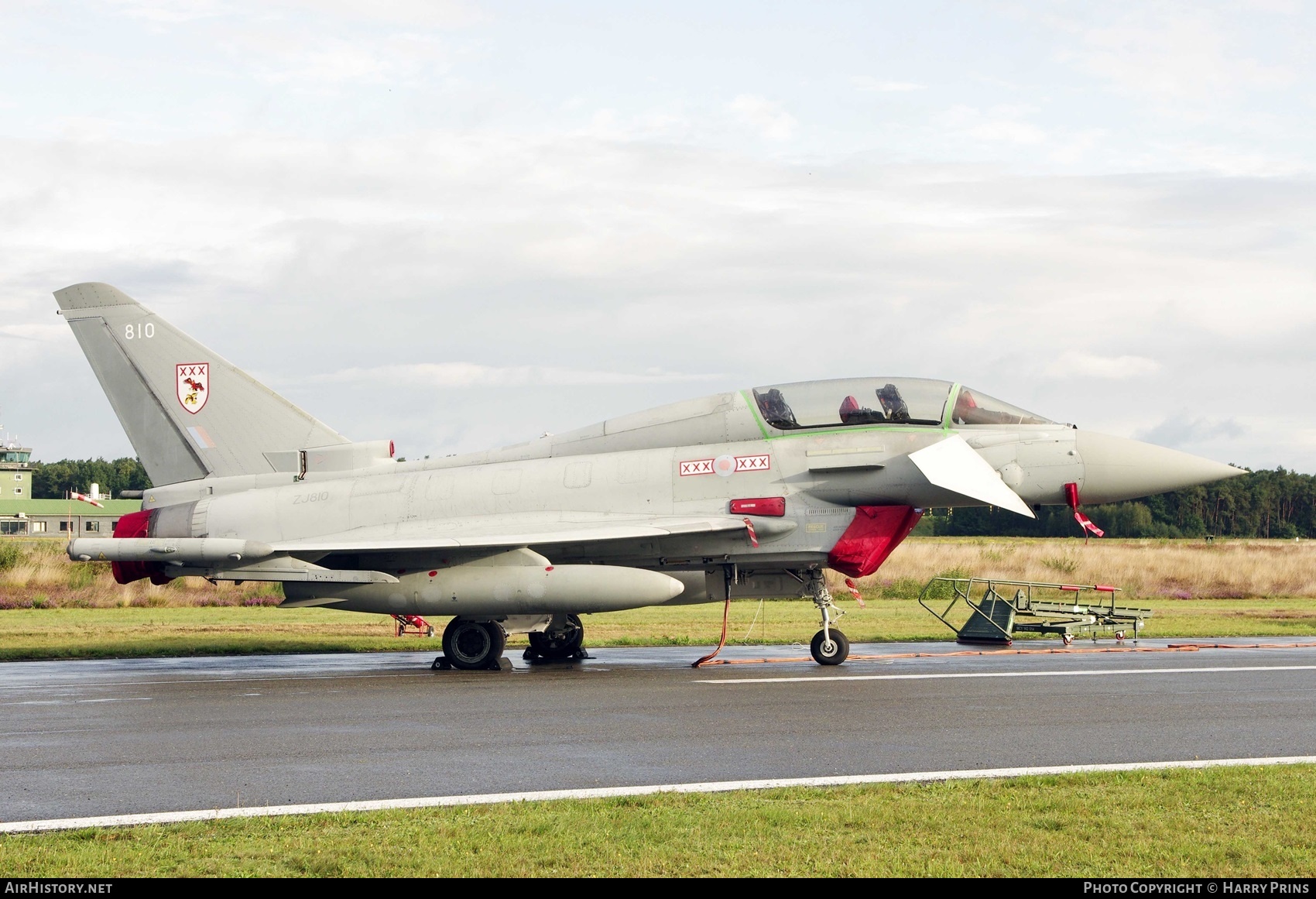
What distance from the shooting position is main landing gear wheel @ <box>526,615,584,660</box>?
17781 millimetres

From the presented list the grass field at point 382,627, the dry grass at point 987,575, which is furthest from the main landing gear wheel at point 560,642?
the dry grass at point 987,575

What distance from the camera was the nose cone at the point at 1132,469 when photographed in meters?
15.7

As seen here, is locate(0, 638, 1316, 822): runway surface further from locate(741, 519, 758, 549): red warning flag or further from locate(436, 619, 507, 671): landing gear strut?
locate(741, 519, 758, 549): red warning flag

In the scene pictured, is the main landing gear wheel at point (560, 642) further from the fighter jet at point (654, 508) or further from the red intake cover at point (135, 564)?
the red intake cover at point (135, 564)

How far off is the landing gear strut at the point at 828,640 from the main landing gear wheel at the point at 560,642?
3681 millimetres

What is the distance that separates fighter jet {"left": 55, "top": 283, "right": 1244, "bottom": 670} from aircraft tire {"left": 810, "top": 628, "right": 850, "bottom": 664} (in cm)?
2

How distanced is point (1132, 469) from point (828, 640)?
14.9 feet

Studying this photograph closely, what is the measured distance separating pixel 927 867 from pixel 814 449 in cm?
1060

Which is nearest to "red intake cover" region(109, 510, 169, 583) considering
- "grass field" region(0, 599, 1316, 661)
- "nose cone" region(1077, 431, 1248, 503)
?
"grass field" region(0, 599, 1316, 661)

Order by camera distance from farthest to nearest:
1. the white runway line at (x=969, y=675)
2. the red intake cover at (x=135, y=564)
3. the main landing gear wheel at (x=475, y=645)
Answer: the red intake cover at (x=135, y=564) → the main landing gear wheel at (x=475, y=645) → the white runway line at (x=969, y=675)

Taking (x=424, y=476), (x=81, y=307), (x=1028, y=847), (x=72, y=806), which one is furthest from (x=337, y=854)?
(x=81, y=307)

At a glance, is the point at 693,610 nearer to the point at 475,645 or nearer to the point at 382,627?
the point at 382,627

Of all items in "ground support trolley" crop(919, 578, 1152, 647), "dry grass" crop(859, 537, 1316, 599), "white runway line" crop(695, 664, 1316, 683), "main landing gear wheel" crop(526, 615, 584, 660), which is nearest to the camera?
"white runway line" crop(695, 664, 1316, 683)

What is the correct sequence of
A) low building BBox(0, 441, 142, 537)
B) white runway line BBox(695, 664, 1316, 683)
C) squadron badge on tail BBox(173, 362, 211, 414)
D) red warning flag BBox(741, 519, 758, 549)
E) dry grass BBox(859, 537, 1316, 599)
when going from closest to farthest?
white runway line BBox(695, 664, 1316, 683), red warning flag BBox(741, 519, 758, 549), squadron badge on tail BBox(173, 362, 211, 414), dry grass BBox(859, 537, 1316, 599), low building BBox(0, 441, 142, 537)
